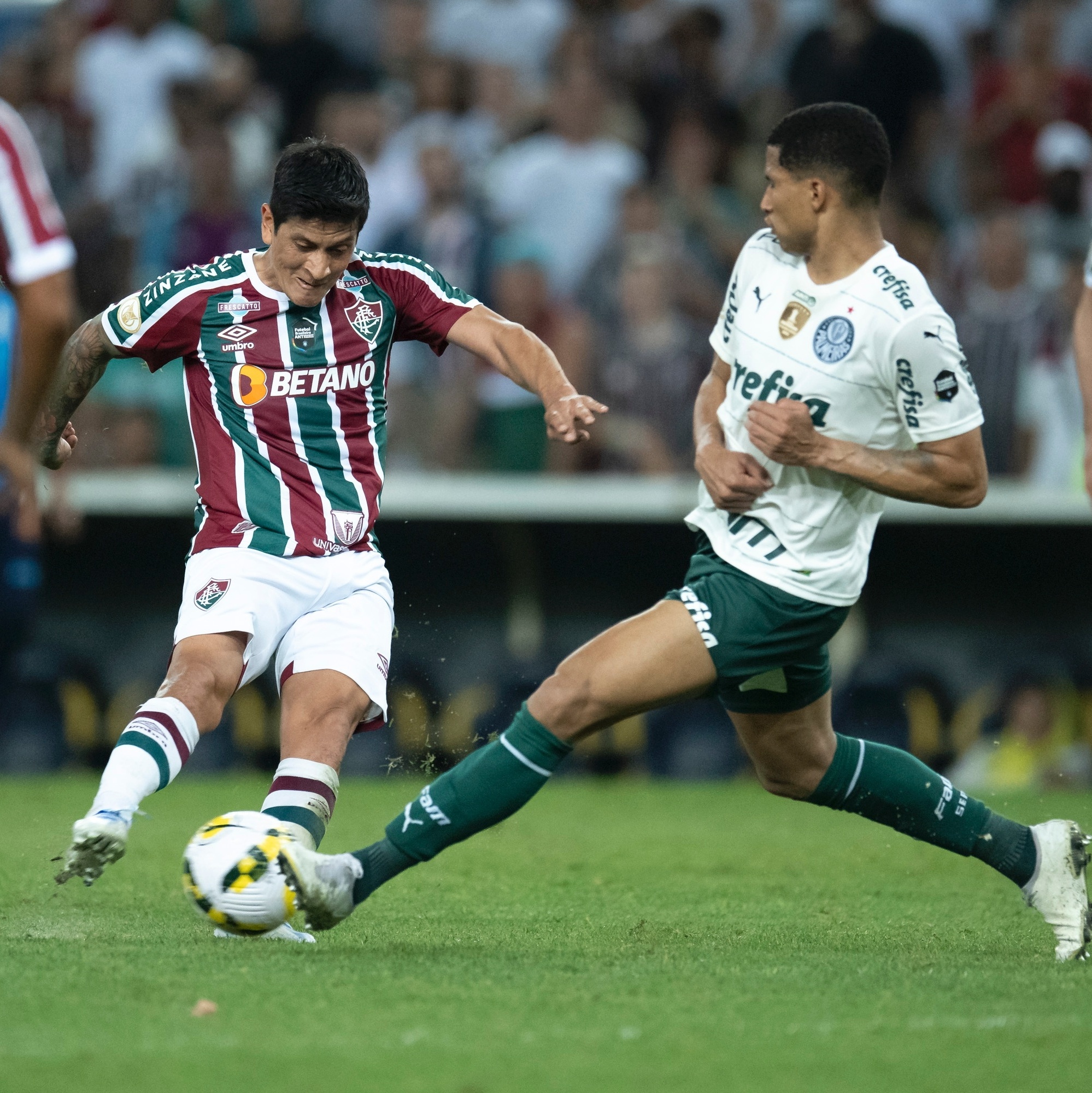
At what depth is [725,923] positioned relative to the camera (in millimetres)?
5148

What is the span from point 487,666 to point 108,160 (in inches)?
171

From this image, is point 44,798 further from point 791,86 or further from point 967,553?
point 791,86

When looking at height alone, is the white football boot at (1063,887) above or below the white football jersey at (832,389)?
below

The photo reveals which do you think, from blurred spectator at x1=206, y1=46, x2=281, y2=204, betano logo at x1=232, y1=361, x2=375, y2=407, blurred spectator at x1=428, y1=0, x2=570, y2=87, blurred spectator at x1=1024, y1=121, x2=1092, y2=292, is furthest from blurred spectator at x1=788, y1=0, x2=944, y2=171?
betano logo at x1=232, y1=361, x2=375, y2=407

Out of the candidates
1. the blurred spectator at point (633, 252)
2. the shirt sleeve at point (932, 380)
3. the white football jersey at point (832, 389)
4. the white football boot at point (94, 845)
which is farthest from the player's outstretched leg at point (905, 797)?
the blurred spectator at point (633, 252)

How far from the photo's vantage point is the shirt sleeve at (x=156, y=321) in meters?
4.86

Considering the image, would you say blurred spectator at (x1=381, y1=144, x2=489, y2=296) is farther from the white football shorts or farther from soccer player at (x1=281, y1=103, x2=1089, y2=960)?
soccer player at (x1=281, y1=103, x2=1089, y2=960)

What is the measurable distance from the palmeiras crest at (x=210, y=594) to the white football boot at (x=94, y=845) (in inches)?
29.7

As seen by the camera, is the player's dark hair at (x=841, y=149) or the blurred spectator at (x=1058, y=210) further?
the blurred spectator at (x=1058, y=210)

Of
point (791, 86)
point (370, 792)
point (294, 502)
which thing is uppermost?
point (791, 86)

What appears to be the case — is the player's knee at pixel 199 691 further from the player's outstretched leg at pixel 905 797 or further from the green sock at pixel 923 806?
the green sock at pixel 923 806

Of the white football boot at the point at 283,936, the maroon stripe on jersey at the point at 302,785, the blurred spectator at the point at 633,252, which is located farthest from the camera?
the blurred spectator at the point at 633,252

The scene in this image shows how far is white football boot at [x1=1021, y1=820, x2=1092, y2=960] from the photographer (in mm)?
4559

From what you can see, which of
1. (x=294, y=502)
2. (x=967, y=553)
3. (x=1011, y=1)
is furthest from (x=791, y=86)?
(x=294, y=502)
